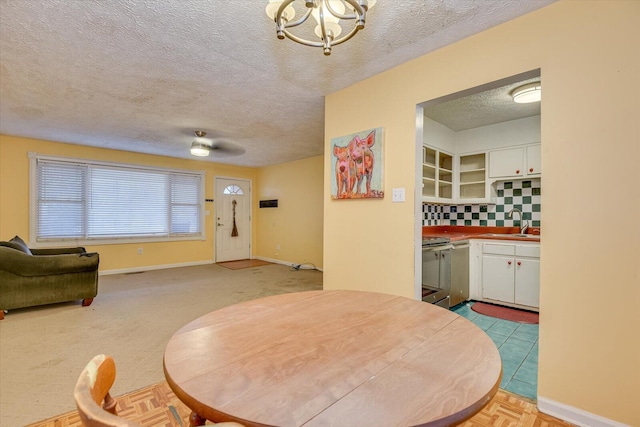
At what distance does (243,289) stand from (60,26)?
11.4 ft

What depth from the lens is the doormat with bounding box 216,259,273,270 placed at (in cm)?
627

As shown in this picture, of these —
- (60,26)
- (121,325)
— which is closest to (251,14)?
(60,26)

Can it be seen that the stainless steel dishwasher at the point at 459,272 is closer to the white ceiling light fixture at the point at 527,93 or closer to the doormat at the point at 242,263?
the white ceiling light fixture at the point at 527,93

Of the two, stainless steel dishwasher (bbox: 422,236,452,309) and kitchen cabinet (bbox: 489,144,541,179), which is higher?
kitchen cabinet (bbox: 489,144,541,179)

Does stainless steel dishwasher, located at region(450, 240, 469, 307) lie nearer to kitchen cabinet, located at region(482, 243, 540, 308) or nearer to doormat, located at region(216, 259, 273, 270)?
kitchen cabinet, located at region(482, 243, 540, 308)

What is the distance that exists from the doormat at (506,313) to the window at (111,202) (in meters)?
5.57

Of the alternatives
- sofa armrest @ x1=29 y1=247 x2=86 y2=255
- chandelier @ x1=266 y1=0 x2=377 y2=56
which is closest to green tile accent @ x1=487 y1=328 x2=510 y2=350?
chandelier @ x1=266 y1=0 x2=377 y2=56

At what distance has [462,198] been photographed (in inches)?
167

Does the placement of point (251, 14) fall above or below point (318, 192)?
above

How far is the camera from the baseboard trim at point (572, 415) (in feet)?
4.91

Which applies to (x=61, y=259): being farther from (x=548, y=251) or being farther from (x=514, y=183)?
(x=514, y=183)

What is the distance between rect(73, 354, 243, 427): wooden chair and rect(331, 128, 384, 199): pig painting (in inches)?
82.5

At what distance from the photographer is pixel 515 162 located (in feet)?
11.9

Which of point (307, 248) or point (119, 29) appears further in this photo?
point (307, 248)
